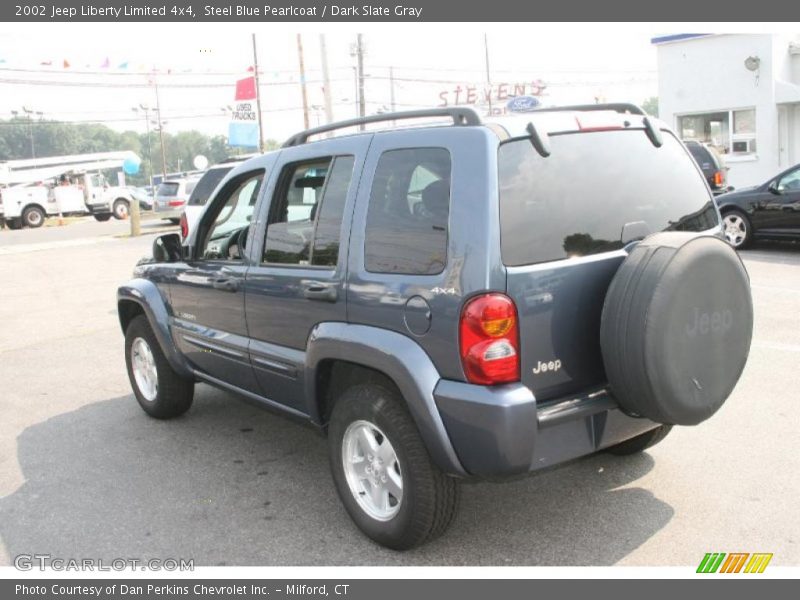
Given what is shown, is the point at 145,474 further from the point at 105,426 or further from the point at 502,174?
the point at 502,174

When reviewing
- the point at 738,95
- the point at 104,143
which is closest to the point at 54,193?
the point at 738,95

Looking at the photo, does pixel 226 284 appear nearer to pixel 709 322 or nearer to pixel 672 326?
pixel 672 326

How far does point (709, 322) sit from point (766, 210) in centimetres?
989

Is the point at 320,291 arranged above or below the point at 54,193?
below

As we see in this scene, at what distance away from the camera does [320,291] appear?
12.3 ft

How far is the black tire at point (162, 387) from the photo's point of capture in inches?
218

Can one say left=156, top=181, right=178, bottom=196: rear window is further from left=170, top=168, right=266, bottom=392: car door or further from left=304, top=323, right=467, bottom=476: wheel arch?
left=304, top=323, right=467, bottom=476: wheel arch

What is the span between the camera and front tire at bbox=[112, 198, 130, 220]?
37819 mm

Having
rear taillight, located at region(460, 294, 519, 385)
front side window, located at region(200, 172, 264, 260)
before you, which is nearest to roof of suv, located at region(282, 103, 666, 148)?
rear taillight, located at region(460, 294, 519, 385)

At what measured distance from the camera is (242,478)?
454 cm

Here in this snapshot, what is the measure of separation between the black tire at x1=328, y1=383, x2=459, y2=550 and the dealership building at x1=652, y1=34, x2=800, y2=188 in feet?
63.6

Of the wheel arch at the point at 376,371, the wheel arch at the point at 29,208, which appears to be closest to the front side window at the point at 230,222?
the wheel arch at the point at 376,371

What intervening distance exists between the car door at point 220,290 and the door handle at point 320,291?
2.31 feet
